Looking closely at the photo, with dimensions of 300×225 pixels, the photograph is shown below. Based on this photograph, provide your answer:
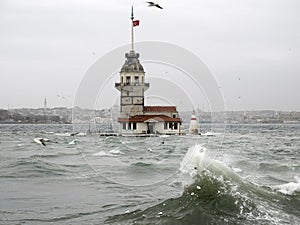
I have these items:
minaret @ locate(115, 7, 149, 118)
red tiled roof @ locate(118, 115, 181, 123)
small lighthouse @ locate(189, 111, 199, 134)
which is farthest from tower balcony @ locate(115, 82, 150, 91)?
small lighthouse @ locate(189, 111, 199, 134)

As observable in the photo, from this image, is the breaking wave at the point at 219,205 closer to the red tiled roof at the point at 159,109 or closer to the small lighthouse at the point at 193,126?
the small lighthouse at the point at 193,126

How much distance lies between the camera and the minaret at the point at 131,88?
57.7 metres

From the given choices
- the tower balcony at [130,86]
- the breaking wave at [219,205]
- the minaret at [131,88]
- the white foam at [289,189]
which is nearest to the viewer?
the breaking wave at [219,205]

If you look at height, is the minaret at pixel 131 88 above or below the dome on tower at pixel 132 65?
below

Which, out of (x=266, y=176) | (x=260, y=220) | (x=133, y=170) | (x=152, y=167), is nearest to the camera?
(x=260, y=220)

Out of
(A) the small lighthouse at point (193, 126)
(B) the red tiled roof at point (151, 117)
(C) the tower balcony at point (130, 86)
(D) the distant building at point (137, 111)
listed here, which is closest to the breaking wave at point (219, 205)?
(D) the distant building at point (137, 111)

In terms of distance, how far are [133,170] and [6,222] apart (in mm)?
10708

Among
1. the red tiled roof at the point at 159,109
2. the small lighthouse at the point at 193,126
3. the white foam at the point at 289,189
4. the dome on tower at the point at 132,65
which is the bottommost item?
the white foam at the point at 289,189

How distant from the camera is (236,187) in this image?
13.1 metres

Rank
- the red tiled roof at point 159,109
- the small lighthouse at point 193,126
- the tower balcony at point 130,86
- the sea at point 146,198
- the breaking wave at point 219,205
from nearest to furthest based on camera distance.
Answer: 1. the breaking wave at point 219,205
2. the sea at point 146,198
3. the small lighthouse at point 193,126
4. the red tiled roof at point 159,109
5. the tower balcony at point 130,86

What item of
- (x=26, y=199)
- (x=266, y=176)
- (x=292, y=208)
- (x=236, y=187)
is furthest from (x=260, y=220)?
(x=266, y=176)

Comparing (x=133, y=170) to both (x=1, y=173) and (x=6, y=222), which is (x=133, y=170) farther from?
(x=6, y=222)

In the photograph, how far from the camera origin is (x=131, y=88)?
59.0 m

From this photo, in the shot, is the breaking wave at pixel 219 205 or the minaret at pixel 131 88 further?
the minaret at pixel 131 88
